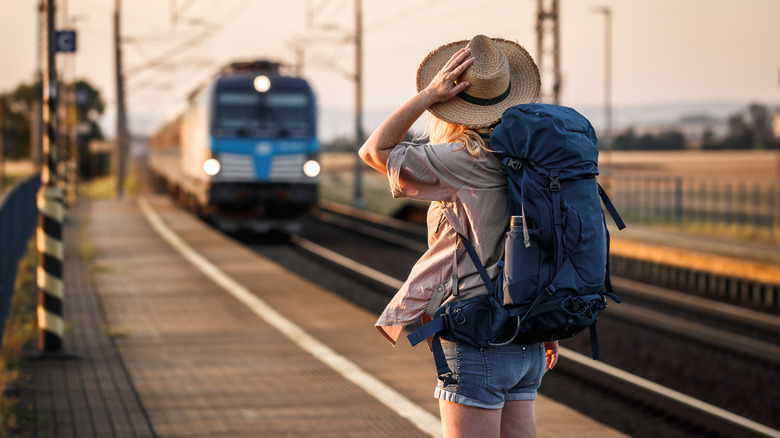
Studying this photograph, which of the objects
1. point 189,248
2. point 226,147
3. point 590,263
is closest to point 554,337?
point 590,263

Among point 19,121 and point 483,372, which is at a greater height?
point 19,121

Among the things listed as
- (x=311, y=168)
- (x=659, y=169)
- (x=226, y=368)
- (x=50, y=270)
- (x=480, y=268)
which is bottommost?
(x=226, y=368)

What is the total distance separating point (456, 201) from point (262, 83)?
54.0 ft

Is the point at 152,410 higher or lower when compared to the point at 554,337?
lower

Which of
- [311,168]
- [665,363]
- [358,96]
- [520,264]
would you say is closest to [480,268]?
[520,264]

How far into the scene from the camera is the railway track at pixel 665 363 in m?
6.91

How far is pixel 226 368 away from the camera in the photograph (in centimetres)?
675

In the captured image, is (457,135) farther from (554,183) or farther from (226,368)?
(226,368)

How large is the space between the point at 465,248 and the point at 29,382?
4.48m

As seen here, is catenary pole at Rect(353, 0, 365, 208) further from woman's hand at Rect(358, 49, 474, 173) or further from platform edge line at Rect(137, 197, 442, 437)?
woman's hand at Rect(358, 49, 474, 173)

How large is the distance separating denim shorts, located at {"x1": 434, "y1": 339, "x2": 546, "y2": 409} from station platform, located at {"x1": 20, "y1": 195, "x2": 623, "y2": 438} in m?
2.53

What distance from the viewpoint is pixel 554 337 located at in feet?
8.93

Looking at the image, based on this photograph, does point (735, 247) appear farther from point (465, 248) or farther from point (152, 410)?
point (465, 248)

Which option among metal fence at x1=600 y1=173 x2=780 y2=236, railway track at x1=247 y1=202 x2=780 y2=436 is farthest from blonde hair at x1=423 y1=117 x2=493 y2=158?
metal fence at x1=600 y1=173 x2=780 y2=236
